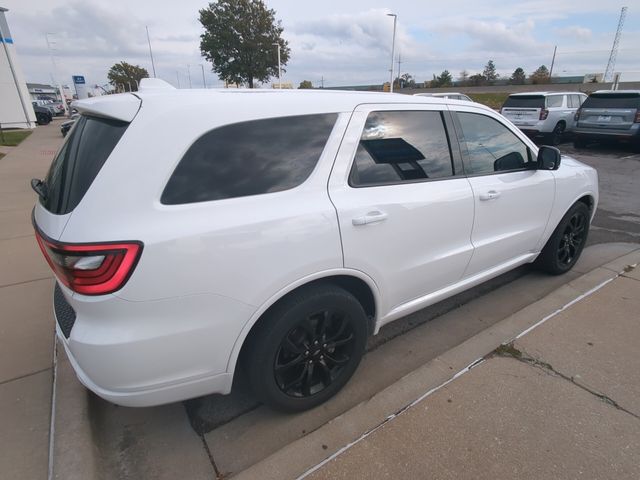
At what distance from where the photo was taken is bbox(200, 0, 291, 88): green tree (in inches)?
1523

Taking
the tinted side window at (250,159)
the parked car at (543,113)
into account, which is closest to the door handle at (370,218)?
the tinted side window at (250,159)

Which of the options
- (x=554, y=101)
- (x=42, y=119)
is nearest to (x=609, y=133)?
(x=554, y=101)

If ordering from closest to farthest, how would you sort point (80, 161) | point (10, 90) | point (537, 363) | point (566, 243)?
1. point (80, 161)
2. point (537, 363)
3. point (566, 243)
4. point (10, 90)

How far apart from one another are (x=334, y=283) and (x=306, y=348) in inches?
15.1

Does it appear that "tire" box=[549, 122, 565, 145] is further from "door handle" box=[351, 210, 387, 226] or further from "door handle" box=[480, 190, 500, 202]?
"door handle" box=[351, 210, 387, 226]

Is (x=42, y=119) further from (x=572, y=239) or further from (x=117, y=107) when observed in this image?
(x=572, y=239)

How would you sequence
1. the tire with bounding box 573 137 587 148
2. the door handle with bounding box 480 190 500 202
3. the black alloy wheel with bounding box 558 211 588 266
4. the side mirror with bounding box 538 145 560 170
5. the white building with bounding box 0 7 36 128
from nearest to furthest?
the door handle with bounding box 480 190 500 202, the side mirror with bounding box 538 145 560 170, the black alloy wheel with bounding box 558 211 588 266, the tire with bounding box 573 137 587 148, the white building with bounding box 0 7 36 128

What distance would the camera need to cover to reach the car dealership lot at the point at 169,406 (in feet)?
6.58

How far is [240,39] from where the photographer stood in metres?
39.0

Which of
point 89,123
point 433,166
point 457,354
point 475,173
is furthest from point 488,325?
point 89,123

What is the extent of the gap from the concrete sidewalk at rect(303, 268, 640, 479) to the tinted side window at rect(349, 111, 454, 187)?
1.27 m

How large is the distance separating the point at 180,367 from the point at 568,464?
1.85 meters

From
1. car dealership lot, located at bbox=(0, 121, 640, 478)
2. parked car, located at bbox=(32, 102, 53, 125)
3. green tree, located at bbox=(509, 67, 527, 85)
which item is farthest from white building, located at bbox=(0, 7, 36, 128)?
green tree, located at bbox=(509, 67, 527, 85)

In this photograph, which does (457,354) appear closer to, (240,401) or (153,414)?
(240,401)
